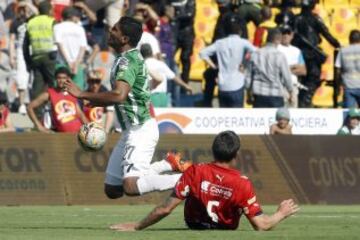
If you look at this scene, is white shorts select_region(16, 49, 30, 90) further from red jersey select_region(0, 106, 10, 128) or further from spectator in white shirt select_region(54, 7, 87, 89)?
red jersey select_region(0, 106, 10, 128)

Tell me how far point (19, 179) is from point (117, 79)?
6.91 m

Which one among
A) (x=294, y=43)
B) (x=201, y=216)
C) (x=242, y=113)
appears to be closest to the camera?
(x=201, y=216)

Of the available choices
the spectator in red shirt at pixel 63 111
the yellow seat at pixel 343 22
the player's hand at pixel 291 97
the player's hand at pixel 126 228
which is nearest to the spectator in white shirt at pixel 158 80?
the spectator in red shirt at pixel 63 111

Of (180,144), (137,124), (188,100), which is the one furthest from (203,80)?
(137,124)

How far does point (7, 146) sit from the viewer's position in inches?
778

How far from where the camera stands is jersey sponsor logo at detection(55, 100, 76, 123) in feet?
70.3

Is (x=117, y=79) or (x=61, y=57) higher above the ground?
(x=117, y=79)

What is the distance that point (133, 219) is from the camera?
15859 mm

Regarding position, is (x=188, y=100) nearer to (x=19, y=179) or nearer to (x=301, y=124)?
(x=301, y=124)

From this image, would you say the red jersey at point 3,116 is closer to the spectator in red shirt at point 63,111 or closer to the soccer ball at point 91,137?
the spectator in red shirt at point 63,111

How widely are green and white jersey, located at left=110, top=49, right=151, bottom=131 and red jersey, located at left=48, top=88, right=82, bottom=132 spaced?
7.82 m

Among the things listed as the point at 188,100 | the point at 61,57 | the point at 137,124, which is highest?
the point at 137,124

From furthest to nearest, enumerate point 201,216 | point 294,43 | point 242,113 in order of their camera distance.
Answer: point 294,43 → point 242,113 → point 201,216

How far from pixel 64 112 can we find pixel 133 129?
795 cm
